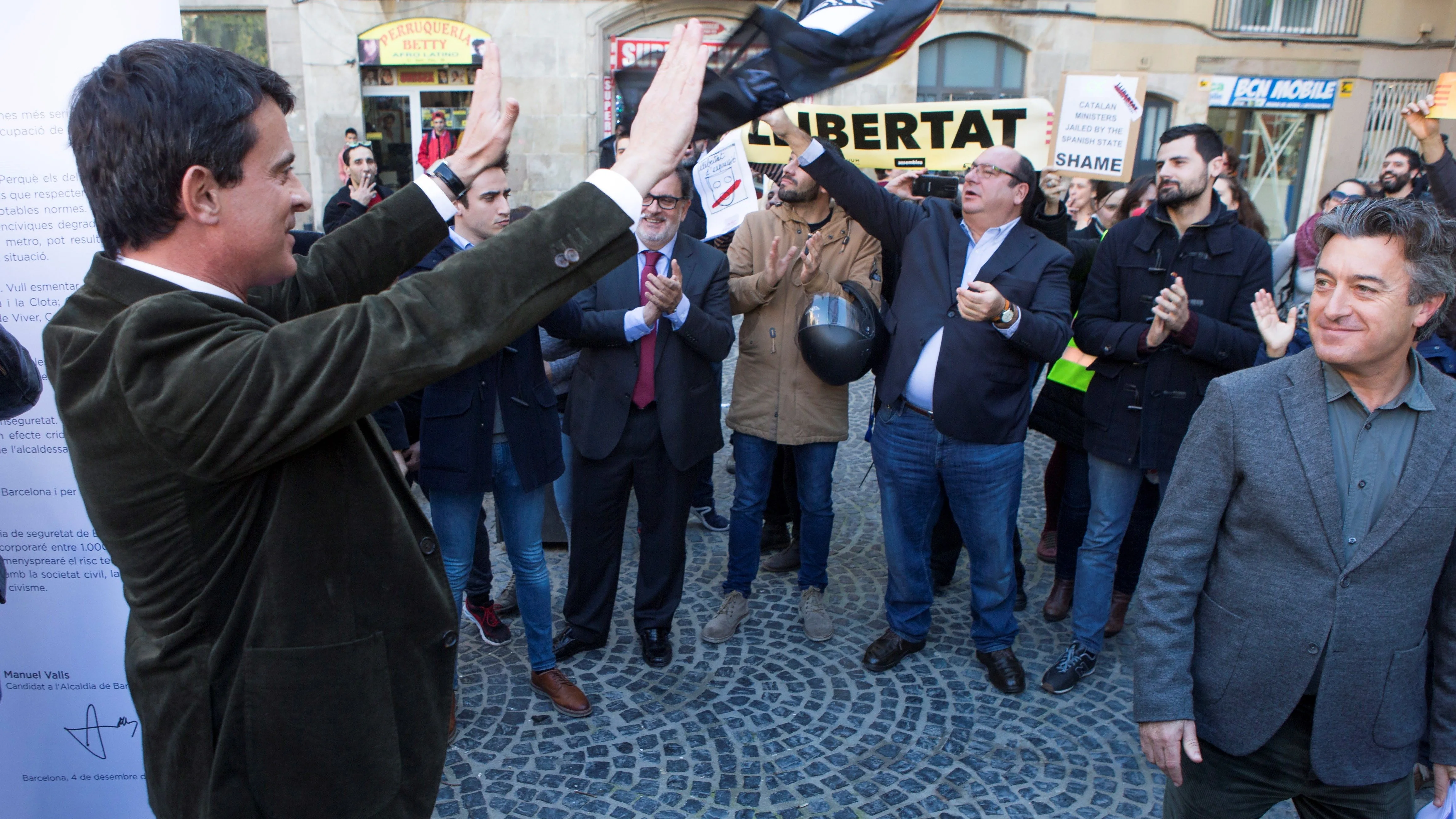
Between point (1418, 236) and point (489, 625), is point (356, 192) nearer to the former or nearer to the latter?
point (489, 625)

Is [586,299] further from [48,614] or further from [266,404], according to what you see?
[266,404]

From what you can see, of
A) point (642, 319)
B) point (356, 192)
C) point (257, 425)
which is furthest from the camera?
point (356, 192)

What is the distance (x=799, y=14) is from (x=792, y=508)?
145 inches

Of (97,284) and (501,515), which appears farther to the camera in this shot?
(501,515)

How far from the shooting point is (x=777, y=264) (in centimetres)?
398

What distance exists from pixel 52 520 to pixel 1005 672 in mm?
3449

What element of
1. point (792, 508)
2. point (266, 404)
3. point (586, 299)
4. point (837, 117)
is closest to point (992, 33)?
point (837, 117)

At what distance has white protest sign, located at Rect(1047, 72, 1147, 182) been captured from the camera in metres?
5.38

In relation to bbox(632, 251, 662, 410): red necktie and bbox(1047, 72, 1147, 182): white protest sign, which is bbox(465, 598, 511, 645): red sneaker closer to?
bbox(632, 251, 662, 410): red necktie

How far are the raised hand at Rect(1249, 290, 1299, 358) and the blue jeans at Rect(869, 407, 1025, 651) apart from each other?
982 millimetres

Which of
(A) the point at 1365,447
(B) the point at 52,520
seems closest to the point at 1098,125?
(A) the point at 1365,447

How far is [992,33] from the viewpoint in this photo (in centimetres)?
1612

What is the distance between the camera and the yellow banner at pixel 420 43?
1530 centimetres

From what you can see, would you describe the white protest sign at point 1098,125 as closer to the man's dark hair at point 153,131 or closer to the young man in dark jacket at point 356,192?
the young man in dark jacket at point 356,192
